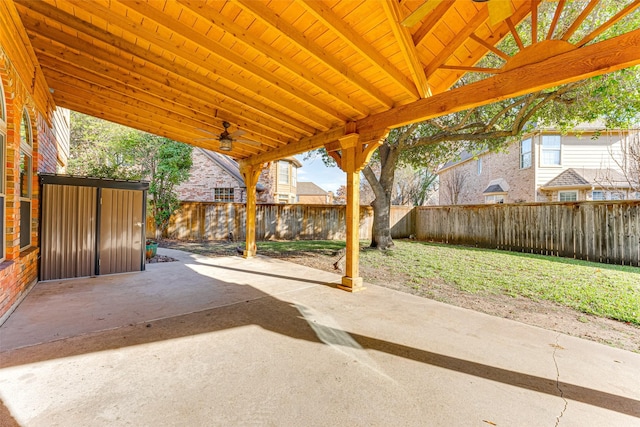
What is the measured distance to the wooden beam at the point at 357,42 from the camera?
2.43 meters

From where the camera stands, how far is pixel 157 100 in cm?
436

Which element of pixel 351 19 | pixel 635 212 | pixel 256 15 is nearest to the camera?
pixel 256 15

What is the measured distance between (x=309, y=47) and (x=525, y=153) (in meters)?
13.5

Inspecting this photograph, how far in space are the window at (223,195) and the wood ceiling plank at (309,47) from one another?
1223cm

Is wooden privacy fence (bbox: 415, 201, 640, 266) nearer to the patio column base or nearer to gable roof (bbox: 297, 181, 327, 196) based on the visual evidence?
the patio column base

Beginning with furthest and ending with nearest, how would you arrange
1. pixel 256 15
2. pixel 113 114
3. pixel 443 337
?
pixel 113 114
pixel 443 337
pixel 256 15

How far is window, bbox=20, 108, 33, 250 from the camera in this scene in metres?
3.79

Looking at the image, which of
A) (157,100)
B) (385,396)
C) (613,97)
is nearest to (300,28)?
(157,100)

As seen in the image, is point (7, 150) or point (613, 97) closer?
point (7, 150)

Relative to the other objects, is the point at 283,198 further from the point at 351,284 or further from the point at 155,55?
the point at 155,55

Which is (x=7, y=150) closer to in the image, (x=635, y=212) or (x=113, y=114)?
(x=113, y=114)

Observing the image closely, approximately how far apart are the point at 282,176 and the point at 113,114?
1252cm

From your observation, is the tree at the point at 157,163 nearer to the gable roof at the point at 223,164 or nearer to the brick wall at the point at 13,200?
the gable roof at the point at 223,164

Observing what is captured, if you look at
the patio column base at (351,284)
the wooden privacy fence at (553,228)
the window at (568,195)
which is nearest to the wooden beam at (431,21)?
the patio column base at (351,284)
